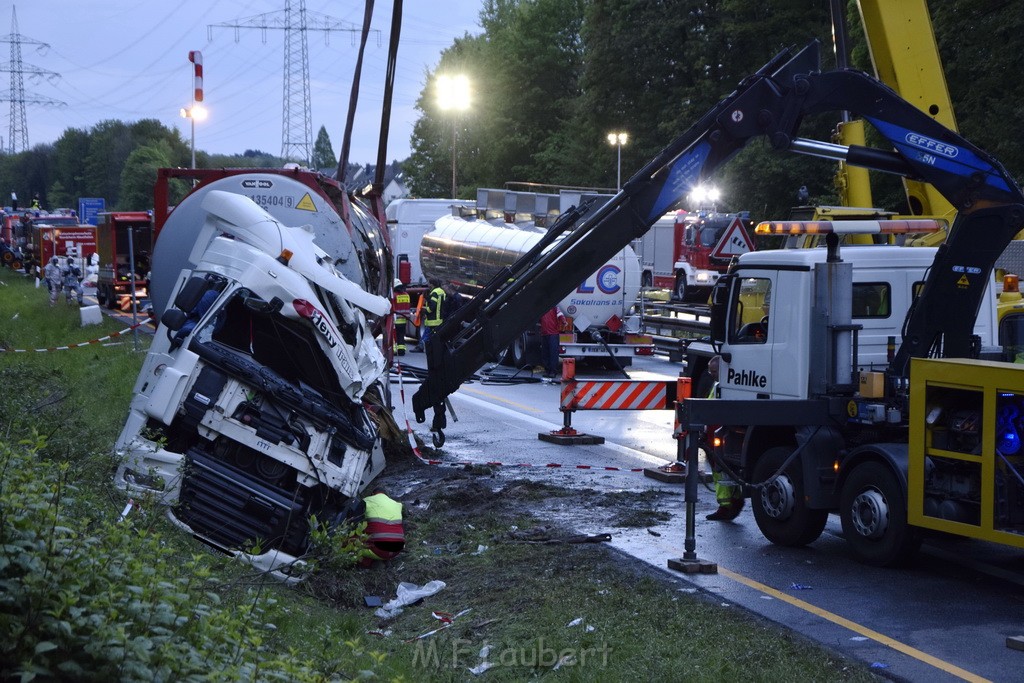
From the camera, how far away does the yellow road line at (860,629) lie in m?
7.21

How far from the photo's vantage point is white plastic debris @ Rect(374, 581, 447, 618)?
886 centimetres

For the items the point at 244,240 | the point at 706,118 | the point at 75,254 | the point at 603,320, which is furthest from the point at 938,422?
the point at 75,254

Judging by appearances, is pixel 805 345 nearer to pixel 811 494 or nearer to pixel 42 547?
pixel 811 494

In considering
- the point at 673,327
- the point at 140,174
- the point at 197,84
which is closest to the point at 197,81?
the point at 197,84

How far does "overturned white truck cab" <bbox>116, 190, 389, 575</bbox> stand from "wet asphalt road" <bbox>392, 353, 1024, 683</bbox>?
268cm

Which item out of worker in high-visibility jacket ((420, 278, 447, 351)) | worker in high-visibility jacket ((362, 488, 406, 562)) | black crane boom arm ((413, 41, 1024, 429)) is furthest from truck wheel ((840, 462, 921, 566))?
worker in high-visibility jacket ((420, 278, 447, 351))

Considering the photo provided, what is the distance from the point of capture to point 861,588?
9.17m

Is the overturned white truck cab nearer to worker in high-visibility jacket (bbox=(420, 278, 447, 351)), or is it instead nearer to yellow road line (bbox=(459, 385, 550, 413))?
yellow road line (bbox=(459, 385, 550, 413))

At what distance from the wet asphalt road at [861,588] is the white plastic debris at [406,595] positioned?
5.77 feet

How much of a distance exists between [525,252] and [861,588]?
16268mm

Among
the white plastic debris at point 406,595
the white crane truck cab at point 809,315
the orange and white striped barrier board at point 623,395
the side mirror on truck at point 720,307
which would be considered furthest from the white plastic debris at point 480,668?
the orange and white striped barrier board at point 623,395

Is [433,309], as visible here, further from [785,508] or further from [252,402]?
[252,402]

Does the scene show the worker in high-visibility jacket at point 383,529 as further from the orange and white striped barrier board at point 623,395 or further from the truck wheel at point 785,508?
the orange and white striped barrier board at point 623,395

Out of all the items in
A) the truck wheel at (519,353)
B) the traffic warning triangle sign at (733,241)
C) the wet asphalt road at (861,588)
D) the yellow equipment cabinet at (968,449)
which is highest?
the traffic warning triangle sign at (733,241)
